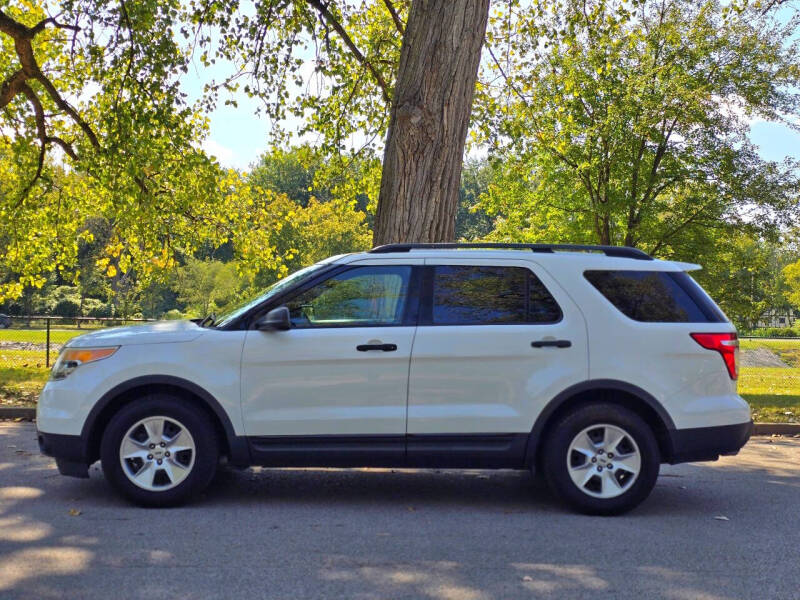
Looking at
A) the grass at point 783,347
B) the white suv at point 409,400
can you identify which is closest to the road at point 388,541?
the white suv at point 409,400

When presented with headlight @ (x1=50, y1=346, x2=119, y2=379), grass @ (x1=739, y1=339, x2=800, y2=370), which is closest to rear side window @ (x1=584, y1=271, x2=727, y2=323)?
headlight @ (x1=50, y1=346, x2=119, y2=379)

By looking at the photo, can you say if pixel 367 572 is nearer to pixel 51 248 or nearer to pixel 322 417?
pixel 322 417

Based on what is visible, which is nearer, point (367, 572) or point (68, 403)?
point (367, 572)

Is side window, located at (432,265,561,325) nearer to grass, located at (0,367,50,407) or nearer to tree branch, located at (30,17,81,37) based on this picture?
grass, located at (0,367,50,407)

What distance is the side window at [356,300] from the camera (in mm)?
6449

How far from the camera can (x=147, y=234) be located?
67.6ft

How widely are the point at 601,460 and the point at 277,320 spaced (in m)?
2.45

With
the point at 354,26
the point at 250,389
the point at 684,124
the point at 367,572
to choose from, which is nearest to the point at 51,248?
the point at 354,26

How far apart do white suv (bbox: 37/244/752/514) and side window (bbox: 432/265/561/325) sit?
51mm

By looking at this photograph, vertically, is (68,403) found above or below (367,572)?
above

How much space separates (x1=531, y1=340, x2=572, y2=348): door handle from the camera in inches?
250

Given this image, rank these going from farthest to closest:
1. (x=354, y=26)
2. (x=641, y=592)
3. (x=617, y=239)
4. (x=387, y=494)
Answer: (x=617, y=239) < (x=354, y=26) < (x=387, y=494) < (x=641, y=592)

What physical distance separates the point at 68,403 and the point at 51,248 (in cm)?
1649

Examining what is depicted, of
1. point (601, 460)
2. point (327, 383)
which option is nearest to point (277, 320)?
point (327, 383)
